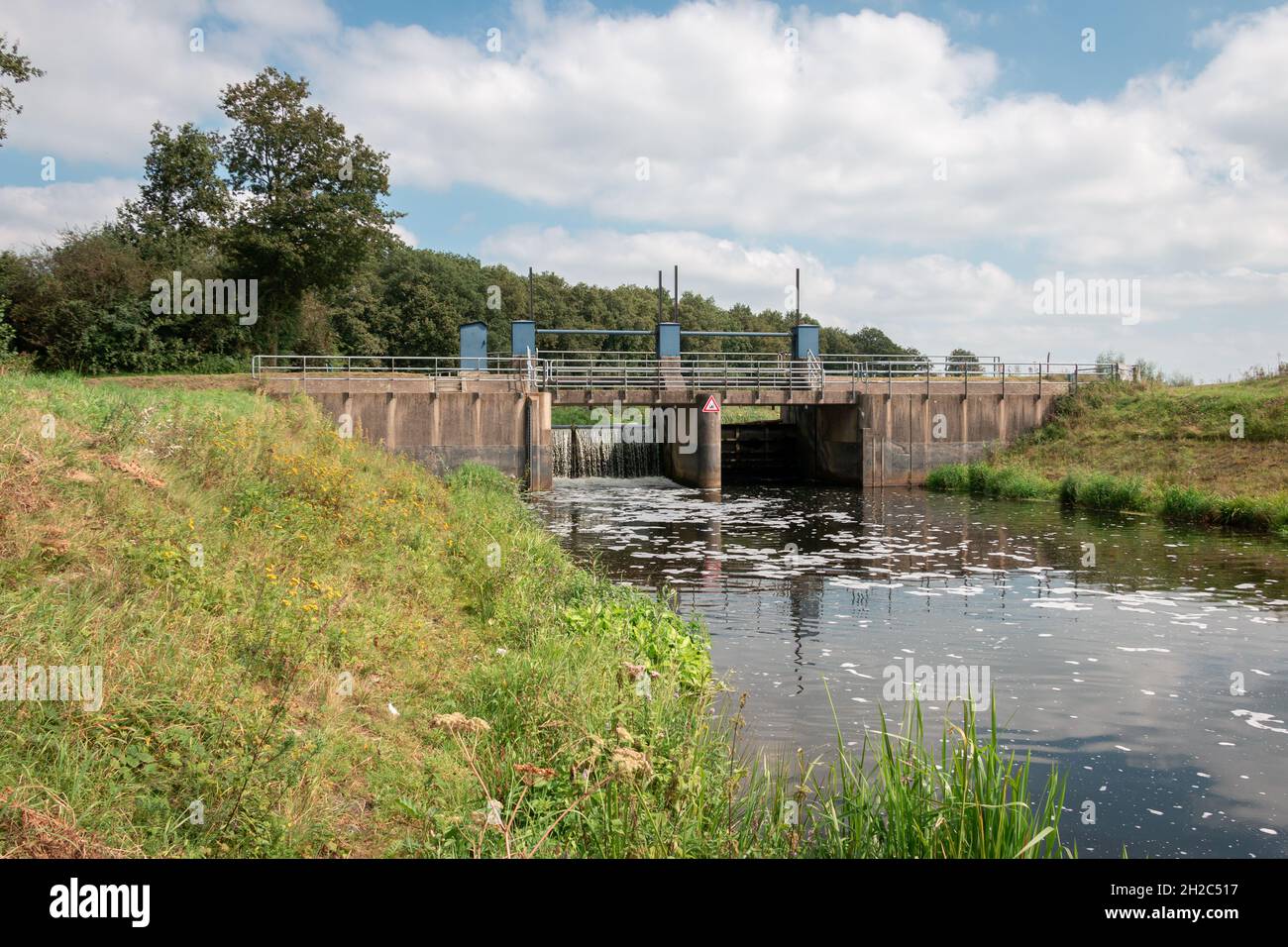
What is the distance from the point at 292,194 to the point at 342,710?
3650 cm

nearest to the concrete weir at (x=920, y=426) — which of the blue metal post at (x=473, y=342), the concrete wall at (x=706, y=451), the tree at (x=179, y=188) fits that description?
the concrete wall at (x=706, y=451)


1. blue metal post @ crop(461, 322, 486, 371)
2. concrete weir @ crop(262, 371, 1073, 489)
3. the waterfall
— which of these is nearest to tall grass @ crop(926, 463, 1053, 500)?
concrete weir @ crop(262, 371, 1073, 489)

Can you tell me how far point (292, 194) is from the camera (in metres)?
38.3

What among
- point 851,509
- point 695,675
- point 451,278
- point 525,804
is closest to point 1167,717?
point 695,675

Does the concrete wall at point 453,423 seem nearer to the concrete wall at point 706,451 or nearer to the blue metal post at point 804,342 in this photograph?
the concrete wall at point 706,451

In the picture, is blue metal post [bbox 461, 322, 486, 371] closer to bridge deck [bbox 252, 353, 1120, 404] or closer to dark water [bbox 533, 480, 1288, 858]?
bridge deck [bbox 252, 353, 1120, 404]

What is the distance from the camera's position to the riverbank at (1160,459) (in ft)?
79.7

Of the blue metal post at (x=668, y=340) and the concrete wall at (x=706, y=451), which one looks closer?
the concrete wall at (x=706, y=451)

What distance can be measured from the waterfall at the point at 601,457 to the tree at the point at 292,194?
12.1 meters

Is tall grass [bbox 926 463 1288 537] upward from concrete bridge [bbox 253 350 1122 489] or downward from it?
downward

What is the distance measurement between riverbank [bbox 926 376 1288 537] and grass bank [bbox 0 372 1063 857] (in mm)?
19234

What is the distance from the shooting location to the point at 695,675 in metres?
8.99

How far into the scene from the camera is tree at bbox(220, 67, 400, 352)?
126 ft

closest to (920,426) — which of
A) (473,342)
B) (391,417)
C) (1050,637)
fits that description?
(473,342)
